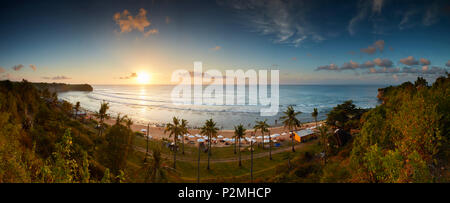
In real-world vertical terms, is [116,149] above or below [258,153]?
above

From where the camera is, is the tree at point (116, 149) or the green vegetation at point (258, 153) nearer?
the green vegetation at point (258, 153)

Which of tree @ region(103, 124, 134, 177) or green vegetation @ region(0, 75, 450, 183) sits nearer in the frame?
green vegetation @ region(0, 75, 450, 183)

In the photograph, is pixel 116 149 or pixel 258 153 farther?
pixel 258 153

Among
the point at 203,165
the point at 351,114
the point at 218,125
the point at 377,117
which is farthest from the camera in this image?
the point at 218,125

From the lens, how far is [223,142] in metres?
49.4
